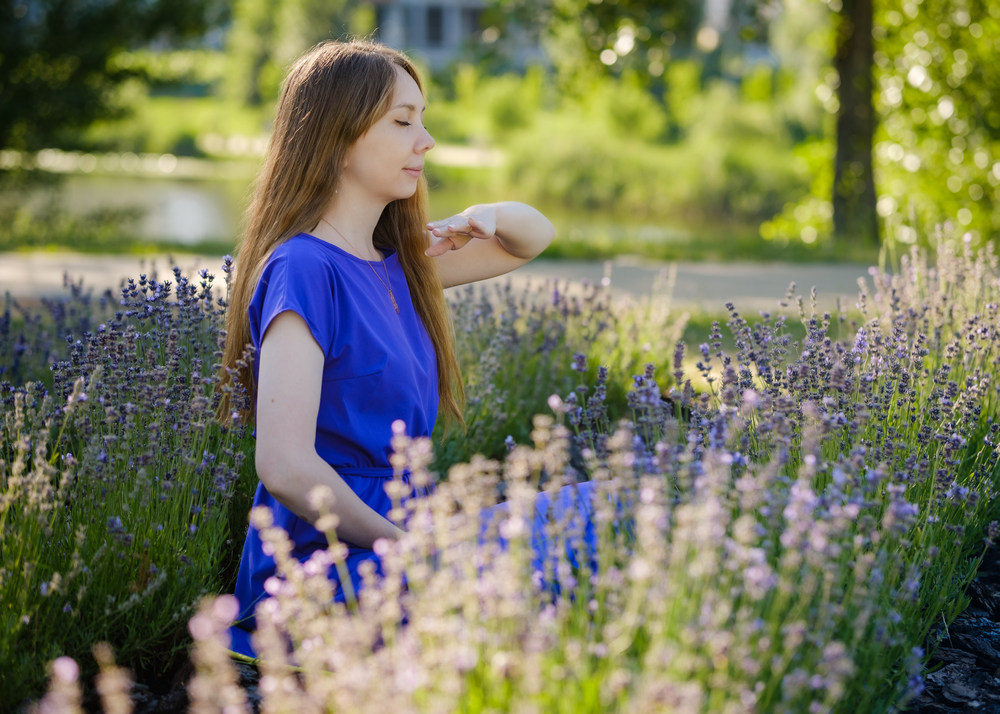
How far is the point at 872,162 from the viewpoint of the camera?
449 inches

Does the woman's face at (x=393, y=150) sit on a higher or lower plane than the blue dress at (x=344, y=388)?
higher

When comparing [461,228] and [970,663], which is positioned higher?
[461,228]

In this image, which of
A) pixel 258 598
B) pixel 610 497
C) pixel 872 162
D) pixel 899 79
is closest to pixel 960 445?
pixel 610 497

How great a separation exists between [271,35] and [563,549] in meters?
44.4

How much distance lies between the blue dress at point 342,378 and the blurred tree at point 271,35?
124ft

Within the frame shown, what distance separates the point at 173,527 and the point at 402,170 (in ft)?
3.38

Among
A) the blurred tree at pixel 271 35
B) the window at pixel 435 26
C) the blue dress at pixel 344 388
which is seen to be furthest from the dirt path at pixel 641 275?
the window at pixel 435 26

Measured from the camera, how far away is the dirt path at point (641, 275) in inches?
283

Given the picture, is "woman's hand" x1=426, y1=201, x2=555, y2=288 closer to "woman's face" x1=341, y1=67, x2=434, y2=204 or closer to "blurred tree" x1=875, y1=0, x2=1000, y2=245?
"woman's face" x1=341, y1=67, x2=434, y2=204

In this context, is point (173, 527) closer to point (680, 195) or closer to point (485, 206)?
point (485, 206)

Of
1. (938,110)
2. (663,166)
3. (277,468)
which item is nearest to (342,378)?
(277,468)

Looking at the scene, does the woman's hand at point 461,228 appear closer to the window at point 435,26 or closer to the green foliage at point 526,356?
the green foliage at point 526,356

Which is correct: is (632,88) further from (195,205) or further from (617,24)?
(195,205)

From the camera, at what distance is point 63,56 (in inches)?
524
